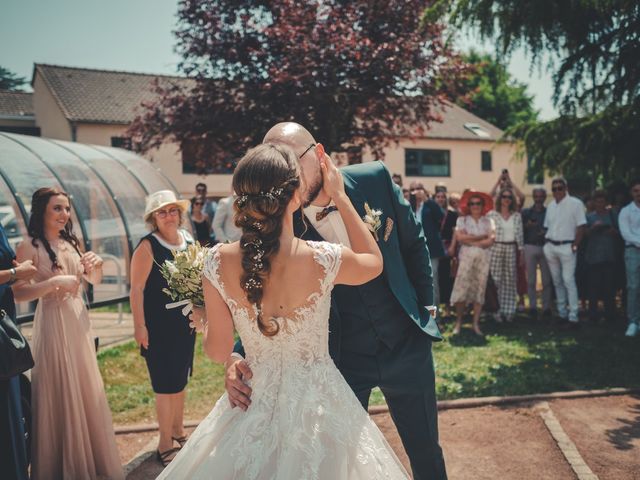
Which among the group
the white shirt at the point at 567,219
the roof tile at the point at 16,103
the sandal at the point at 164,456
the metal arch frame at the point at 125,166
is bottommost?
the sandal at the point at 164,456

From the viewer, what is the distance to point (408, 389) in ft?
10.1

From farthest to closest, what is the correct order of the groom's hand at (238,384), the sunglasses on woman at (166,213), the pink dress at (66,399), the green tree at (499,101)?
the green tree at (499,101)
the sunglasses on woman at (166,213)
the pink dress at (66,399)
the groom's hand at (238,384)

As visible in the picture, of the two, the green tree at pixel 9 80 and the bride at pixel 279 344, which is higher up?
the green tree at pixel 9 80

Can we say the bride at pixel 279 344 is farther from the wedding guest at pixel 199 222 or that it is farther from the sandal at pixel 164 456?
the wedding guest at pixel 199 222

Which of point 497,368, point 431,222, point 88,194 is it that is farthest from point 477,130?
point 497,368

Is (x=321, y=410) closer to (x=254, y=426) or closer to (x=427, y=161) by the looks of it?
(x=254, y=426)

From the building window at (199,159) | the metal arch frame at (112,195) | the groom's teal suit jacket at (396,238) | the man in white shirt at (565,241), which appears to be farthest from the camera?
the building window at (199,159)

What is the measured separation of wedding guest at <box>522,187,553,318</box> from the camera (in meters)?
10.1

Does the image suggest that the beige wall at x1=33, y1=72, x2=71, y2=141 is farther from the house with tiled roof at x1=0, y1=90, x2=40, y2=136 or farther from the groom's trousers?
the groom's trousers

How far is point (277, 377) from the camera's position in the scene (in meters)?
2.48

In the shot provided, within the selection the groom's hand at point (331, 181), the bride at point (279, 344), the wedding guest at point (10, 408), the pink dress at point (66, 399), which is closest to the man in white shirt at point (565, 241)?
the pink dress at point (66, 399)

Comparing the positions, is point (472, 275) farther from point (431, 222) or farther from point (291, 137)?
point (291, 137)

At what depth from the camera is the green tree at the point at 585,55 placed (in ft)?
28.7

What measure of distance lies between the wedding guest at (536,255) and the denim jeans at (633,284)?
4.86ft
